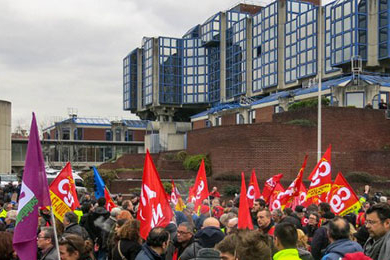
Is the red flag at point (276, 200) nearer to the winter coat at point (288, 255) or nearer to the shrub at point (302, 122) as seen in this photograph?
the winter coat at point (288, 255)

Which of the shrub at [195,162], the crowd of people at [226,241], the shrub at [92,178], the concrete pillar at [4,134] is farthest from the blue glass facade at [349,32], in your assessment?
the crowd of people at [226,241]

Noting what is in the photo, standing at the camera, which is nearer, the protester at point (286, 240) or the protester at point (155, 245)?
the protester at point (286, 240)

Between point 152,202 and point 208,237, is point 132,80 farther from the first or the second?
point 208,237

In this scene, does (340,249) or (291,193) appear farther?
(291,193)

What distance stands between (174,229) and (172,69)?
7465cm

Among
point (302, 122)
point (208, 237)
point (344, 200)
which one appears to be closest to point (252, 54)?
point (302, 122)

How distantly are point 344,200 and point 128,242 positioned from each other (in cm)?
562

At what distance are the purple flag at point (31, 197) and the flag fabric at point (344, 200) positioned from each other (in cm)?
701

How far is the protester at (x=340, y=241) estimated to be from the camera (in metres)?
5.76

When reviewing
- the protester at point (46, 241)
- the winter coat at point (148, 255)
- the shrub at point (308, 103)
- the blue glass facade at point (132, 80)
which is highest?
the blue glass facade at point (132, 80)

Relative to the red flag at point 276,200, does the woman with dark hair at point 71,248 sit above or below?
above

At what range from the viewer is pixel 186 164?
1531 inches

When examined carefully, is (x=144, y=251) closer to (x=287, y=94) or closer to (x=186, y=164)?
(x=186, y=164)

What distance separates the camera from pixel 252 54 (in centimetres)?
6531
